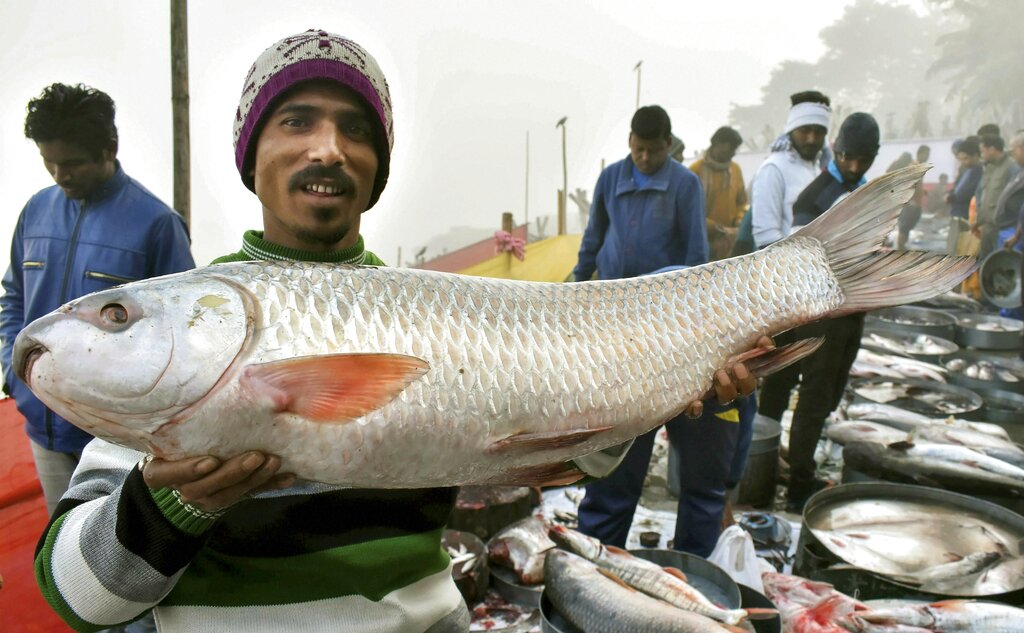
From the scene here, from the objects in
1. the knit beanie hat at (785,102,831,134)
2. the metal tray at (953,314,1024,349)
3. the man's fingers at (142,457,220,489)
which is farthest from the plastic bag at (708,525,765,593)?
the metal tray at (953,314,1024,349)

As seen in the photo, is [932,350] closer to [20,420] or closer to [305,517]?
[305,517]

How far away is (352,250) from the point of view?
157 centimetres

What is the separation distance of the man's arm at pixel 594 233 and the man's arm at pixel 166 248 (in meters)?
2.69

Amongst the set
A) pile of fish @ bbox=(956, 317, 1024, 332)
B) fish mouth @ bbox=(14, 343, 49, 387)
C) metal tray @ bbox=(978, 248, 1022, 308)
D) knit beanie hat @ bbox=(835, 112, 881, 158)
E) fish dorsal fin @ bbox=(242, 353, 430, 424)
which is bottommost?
pile of fish @ bbox=(956, 317, 1024, 332)

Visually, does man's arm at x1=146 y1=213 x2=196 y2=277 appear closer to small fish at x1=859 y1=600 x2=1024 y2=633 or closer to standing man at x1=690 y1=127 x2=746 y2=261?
small fish at x1=859 y1=600 x2=1024 y2=633

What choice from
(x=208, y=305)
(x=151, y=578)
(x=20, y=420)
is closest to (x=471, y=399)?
(x=208, y=305)

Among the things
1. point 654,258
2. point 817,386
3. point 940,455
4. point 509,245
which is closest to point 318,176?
point 654,258

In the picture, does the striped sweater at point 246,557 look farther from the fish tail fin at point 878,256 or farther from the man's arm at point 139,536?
the fish tail fin at point 878,256

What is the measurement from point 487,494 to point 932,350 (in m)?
5.95

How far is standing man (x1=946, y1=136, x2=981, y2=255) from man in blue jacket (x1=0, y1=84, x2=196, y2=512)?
1299cm

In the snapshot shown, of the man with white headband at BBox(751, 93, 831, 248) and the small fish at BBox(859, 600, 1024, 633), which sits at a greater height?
the man with white headband at BBox(751, 93, 831, 248)

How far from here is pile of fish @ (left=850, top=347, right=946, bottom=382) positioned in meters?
6.28

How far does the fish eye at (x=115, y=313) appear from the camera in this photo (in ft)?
3.52

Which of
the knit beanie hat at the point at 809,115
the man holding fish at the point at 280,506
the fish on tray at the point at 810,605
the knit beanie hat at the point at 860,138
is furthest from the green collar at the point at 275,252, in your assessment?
the knit beanie hat at the point at 809,115
